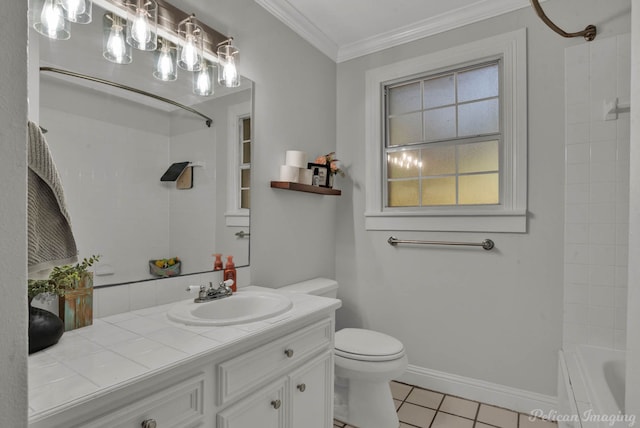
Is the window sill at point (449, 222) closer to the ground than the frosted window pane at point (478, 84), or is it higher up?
closer to the ground

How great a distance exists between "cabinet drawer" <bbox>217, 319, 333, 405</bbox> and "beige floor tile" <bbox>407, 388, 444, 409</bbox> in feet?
3.44

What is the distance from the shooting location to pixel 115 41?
4.56 feet

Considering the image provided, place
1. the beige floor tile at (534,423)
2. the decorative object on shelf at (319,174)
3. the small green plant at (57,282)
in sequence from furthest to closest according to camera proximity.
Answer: the decorative object on shelf at (319,174)
the beige floor tile at (534,423)
the small green plant at (57,282)

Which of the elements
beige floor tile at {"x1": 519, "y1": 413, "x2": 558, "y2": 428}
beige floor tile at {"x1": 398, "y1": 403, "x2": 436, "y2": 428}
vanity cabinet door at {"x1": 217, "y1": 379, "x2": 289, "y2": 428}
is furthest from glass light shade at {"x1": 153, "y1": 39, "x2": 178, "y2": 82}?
beige floor tile at {"x1": 519, "y1": 413, "x2": 558, "y2": 428}

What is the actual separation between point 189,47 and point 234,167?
0.62 meters

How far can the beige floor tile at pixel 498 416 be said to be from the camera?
197 cm

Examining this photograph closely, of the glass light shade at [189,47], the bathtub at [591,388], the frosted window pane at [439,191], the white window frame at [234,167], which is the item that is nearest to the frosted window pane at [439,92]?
the frosted window pane at [439,191]

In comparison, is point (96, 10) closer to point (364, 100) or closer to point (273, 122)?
point (273, 122)

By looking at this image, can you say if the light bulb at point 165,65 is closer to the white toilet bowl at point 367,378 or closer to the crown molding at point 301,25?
the crown molding at point 301,25

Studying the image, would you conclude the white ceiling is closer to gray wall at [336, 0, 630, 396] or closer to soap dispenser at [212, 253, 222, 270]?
gray wall at [336, 0, 630, 396]

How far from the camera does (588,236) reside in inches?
74.6

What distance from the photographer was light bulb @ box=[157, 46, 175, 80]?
156cm

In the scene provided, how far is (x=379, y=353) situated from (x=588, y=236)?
4.32 ft

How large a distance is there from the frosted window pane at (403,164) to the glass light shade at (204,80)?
1428 millimetres
